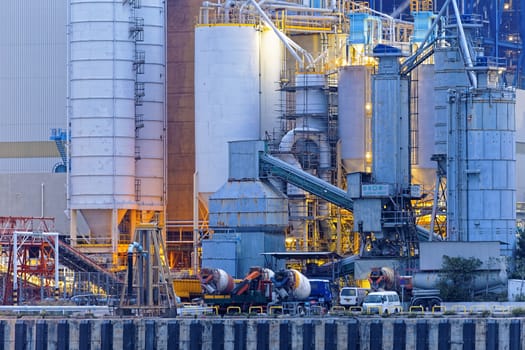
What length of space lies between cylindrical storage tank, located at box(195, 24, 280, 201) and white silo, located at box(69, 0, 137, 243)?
4.27 metres

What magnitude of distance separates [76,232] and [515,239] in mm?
28312

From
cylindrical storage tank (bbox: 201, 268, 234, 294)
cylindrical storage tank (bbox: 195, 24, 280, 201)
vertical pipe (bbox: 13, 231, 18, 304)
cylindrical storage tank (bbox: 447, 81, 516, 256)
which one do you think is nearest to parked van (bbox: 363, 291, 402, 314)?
cylindrical storage tank (bbox: 201, 268, 234, 294)

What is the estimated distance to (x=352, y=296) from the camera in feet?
298

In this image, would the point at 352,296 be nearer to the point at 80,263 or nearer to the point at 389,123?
the point at 389,123

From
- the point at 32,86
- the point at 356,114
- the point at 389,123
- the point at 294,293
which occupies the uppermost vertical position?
the point at 32,86

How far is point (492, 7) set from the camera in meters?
145

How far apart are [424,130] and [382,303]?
24025 mm

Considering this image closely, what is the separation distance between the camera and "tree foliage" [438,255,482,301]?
306 feet

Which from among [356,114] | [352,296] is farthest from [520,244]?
[352,296]

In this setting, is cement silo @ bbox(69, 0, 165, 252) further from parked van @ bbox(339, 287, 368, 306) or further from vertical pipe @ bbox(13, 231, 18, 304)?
parked van @ bbox(339, 287, 368, 306)

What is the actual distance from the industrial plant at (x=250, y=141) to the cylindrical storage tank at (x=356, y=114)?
79 millimetres

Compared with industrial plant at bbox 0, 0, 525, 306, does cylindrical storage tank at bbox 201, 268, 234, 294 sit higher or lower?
lower

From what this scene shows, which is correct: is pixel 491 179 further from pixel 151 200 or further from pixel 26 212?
pixel 26 212

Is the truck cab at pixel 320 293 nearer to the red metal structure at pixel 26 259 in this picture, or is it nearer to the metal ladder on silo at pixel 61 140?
the red metal structure at pixel 26 259
